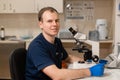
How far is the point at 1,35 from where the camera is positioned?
3873 mm

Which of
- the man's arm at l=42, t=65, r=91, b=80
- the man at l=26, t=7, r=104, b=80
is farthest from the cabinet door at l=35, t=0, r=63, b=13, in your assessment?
the man's arm at l=42, t=65, r=91, b=80

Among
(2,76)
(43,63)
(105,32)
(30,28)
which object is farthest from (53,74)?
(2,76)

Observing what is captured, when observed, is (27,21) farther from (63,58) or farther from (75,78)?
(75,78)

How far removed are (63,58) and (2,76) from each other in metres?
2.47

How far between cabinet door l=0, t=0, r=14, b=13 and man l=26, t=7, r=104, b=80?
201 centimetres

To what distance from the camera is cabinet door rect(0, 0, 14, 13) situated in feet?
12.2

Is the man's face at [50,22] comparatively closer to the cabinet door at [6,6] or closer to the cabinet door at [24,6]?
the cabinet door at [24,6]

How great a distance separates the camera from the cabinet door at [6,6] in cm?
373

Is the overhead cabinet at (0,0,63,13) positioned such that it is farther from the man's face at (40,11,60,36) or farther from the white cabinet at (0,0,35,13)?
the man's face at (40,11,60,36)

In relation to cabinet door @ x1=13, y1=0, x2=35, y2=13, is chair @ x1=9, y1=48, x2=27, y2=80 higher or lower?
lower

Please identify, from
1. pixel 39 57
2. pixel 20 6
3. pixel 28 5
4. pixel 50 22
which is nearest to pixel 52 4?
pixel 28 5

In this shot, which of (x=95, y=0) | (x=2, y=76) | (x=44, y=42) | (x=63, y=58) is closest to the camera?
(x=44, y=42)

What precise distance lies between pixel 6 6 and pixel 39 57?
233cm

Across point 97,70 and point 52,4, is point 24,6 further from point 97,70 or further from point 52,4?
point 97,70
